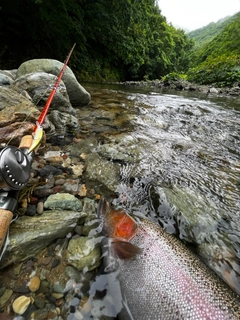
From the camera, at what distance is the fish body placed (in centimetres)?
111

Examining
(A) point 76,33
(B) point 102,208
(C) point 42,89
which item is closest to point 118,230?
(B) point 102,208

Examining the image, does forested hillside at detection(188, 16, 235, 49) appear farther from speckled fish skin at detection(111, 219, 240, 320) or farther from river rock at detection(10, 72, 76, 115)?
speckled fish skin at detection(111, 219, 240, 320)

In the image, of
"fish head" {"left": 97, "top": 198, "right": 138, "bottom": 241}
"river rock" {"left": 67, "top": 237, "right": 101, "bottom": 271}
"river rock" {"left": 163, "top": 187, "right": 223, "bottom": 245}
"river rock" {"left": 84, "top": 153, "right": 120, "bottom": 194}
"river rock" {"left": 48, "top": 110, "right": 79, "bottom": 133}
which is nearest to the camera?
"river rock" {"left": 67, "top": 237, "right": 101, "bottom": 271}

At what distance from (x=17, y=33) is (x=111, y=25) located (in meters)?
6.71

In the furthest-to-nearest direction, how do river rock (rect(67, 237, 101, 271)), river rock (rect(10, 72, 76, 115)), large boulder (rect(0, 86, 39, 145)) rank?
river rock (rect(10, 72, 76, 115)) < large boulder (rect(0, 86, 39, 145)) < river rock (rect(67, 237, 101, 271))

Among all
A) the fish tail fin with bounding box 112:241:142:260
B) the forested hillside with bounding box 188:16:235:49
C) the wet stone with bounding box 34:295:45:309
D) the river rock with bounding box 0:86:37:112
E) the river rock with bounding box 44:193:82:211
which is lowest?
the wet stone with bounding box 34:295:45:309

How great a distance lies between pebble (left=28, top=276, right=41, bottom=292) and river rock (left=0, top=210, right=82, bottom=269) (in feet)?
0.53

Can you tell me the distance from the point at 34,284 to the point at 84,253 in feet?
1.19

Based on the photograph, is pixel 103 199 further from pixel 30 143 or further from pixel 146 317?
pixel 146 317

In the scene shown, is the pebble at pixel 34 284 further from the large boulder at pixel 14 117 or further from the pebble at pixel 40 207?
the large boulder at pixel 14 117

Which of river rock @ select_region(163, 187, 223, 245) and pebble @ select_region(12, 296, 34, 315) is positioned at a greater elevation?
river rock @ select_region(163, 187, 223, 245)

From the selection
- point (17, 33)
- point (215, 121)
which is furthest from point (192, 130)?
point (17, 33)

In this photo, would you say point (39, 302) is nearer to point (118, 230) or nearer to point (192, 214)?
point (118, 230)

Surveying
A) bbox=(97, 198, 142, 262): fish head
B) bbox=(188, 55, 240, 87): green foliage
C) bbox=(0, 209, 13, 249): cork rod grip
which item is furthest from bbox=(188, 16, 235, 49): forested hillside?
bbox=(0, 209, 13, 249): cork rod grip
